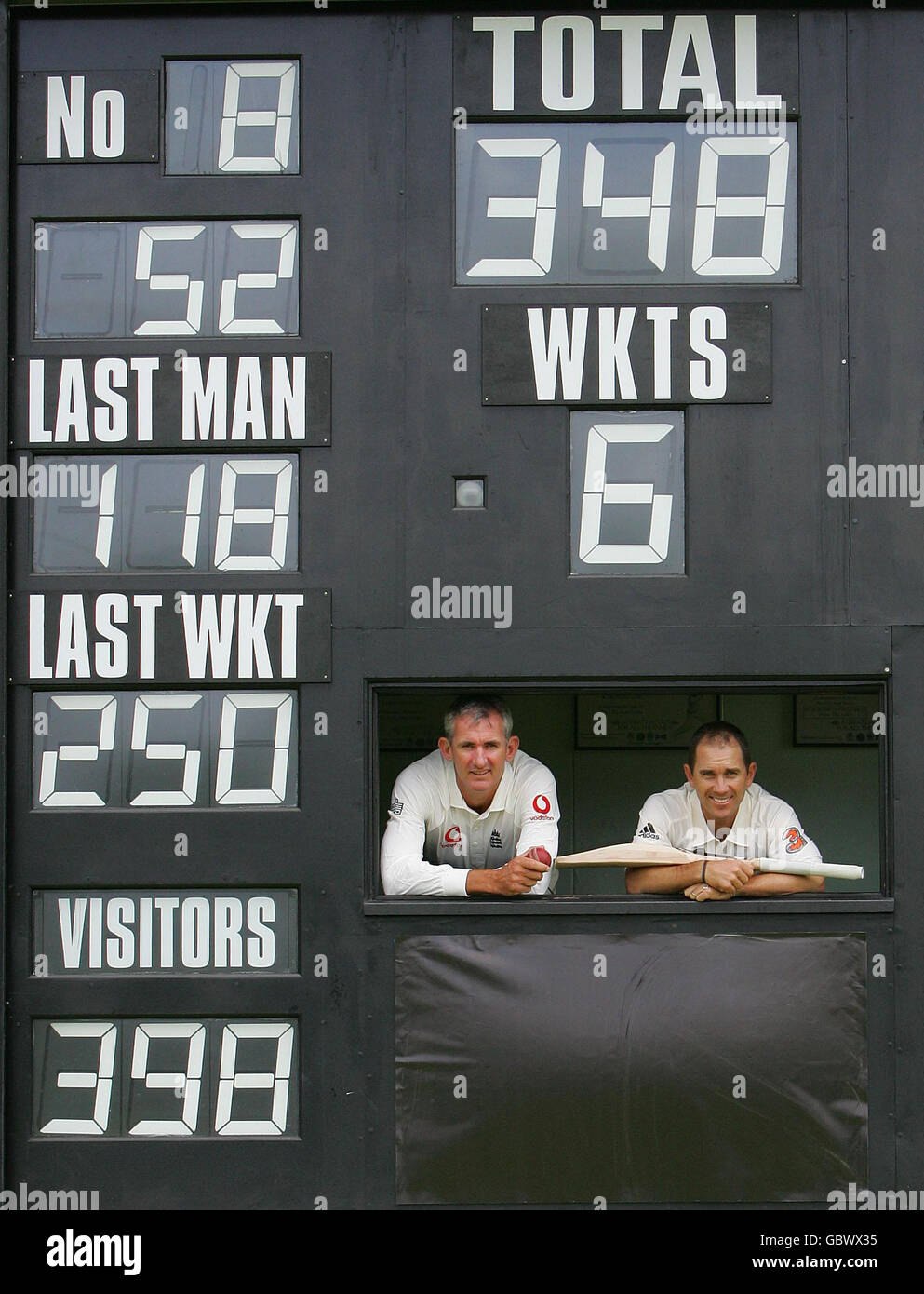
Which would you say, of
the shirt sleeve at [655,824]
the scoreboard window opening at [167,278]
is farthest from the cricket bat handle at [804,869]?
the scoreboard window opening at [167,278]

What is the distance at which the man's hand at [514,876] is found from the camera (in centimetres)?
380

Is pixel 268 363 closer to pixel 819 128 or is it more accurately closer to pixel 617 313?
pixel 617 313

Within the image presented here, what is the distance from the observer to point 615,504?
391 centimetres

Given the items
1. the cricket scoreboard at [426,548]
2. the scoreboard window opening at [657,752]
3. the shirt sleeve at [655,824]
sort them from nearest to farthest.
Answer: the cricket scoreboard at [426,548]
the shirt sleeve at [655,824]
the scoreboard window opening at [657,752]

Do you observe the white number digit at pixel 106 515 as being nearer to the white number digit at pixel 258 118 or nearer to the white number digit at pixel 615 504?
the white number digit at pixel 258 118

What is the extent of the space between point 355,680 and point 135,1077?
155cm

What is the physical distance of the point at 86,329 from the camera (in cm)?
398

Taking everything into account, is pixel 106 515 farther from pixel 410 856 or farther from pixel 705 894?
pixel 705 894

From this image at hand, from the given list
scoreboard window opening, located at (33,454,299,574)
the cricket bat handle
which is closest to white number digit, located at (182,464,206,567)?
scoreboard window opening, located at (33,454,299,574)

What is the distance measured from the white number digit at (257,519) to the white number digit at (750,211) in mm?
1640

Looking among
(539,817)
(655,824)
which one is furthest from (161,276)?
(655,824)

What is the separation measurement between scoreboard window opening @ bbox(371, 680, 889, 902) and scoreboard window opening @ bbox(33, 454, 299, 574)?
178 cm

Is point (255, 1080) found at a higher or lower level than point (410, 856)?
lower

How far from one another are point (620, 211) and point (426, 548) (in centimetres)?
137
